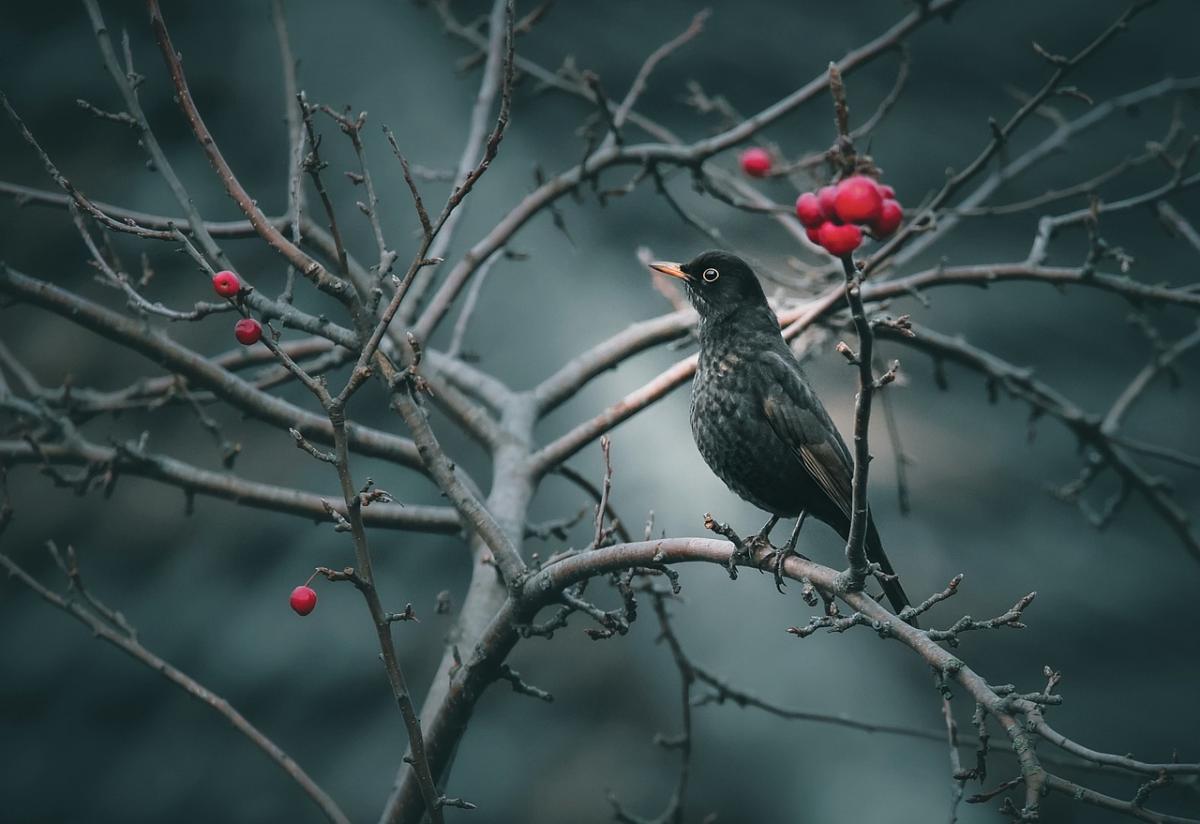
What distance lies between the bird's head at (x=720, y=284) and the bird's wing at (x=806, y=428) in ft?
0.80

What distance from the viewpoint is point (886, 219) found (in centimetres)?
125

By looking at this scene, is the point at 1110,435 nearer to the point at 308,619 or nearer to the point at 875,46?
the point at 875,46

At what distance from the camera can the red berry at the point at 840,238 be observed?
47.6 inches

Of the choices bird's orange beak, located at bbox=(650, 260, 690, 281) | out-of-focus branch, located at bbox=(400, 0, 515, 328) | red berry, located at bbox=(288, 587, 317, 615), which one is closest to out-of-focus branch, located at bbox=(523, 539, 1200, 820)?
red berry, located at bbox=(288, 587, 317, 615)

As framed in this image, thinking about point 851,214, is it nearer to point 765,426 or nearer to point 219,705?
point 765,426

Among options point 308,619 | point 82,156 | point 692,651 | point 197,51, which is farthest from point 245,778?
point 197,51

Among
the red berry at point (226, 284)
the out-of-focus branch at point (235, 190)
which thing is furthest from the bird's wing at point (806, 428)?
the red berry at point (226, 284)

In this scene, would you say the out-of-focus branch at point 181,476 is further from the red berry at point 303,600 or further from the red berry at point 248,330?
the red berry at point 248,330

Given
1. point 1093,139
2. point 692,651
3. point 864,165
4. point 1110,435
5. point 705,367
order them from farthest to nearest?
point 1093,139, point 692,651, point 1110,435, point 705,367, point 864,165

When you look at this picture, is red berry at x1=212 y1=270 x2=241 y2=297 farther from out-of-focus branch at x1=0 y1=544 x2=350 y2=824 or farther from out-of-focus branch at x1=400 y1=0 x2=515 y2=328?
out-of-focus branch at x1=400 y1=0 x2=515 y2=328

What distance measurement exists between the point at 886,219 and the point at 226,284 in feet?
3.96

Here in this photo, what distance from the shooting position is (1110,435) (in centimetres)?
336

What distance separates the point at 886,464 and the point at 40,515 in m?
→ 4.46

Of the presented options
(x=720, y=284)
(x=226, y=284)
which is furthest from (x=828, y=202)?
(x=720, y=284)
